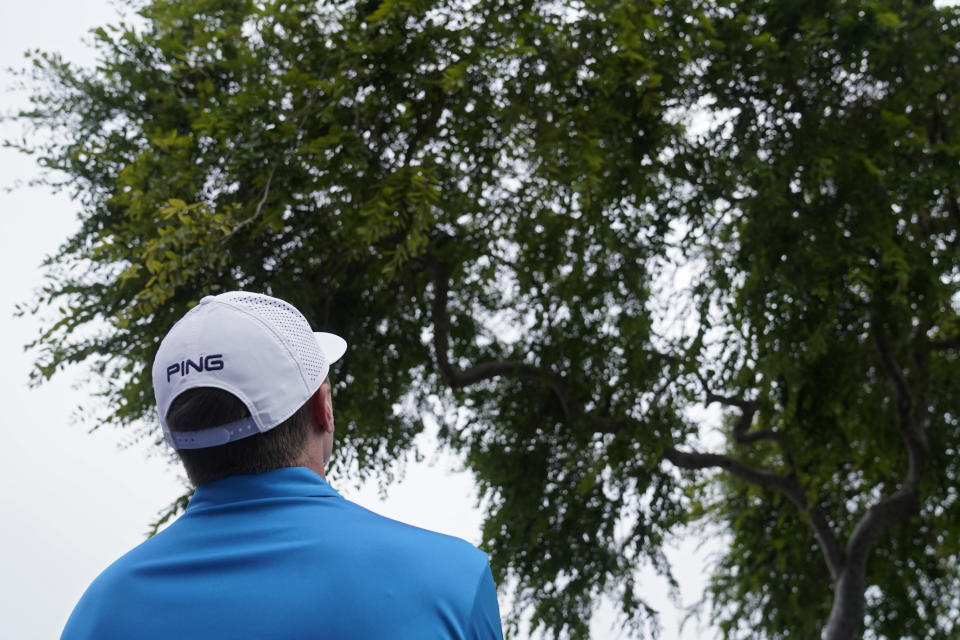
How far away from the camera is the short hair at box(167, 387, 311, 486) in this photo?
3.77 ft

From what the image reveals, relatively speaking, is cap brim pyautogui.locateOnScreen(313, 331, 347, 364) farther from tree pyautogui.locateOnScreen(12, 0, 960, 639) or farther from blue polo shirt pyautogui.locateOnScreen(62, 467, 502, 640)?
tree pyautogui.locateOnScreen(12, 0, 960, 639)

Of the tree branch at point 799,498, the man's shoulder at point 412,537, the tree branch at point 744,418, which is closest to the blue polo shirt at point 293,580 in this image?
the man's shoulder at point 412,537

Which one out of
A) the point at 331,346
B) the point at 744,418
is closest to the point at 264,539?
the point at 331,346

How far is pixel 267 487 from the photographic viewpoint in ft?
3.70

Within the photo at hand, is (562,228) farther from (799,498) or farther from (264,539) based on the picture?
(264,539)

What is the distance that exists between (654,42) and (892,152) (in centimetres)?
160

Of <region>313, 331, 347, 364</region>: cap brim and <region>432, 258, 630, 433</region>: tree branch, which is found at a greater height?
<region>432, 258, 630, 433</region>: tree branch

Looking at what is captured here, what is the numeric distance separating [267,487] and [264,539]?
8 centimetres

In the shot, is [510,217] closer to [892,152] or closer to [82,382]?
[892,152]

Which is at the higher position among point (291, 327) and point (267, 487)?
point (291, 327)

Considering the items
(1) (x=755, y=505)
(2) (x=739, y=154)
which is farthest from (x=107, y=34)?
(1) (x=755, y=505)

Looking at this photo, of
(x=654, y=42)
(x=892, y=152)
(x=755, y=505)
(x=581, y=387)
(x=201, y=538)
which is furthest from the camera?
(x=755, y=505)

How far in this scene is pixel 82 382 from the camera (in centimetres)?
662

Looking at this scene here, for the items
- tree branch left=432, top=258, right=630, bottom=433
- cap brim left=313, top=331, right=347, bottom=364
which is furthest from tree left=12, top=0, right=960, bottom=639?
cap brim left=313, top=331, right=347, bottom=364
